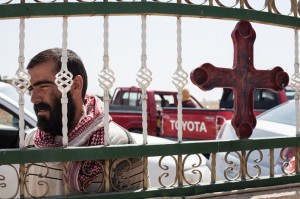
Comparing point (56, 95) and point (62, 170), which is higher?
point (56, 95)

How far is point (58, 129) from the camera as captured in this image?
2148 millimetres

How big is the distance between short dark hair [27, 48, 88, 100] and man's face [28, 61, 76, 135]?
1.1 inches

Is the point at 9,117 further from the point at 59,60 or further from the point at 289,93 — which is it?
the point at 289,93

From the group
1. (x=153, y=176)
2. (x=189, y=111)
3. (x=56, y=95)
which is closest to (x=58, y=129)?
(x=56, y=95)

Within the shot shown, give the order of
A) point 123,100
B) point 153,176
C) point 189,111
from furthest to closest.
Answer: point 123,100, point 189,111, point 153,176

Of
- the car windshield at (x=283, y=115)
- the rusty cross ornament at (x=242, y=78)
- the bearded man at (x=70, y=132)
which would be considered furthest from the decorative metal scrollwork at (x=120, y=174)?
the car windshield at (x=283, y=115)

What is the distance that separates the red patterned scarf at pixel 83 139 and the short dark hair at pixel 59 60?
0.17 meters

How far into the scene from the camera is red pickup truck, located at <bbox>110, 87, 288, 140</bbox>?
977 cm

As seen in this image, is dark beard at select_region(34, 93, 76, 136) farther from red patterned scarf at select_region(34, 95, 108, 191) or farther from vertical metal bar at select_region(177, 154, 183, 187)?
vertical metal bar at select_region(177, 154, 183, 187)

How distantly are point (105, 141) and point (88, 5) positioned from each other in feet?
1.98

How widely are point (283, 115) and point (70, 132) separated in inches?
137

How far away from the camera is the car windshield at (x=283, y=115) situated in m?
4.97

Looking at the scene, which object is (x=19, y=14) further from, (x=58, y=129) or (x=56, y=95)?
(x=58, y=129)

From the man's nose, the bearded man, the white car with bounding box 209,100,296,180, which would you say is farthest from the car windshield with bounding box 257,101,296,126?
the man's nose
